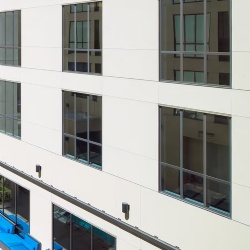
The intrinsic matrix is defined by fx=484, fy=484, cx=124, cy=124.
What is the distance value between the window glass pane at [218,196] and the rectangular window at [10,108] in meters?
9.56

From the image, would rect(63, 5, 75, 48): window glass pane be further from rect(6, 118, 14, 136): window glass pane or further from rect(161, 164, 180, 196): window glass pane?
rect(161, 164, 180, 196): window glass pane

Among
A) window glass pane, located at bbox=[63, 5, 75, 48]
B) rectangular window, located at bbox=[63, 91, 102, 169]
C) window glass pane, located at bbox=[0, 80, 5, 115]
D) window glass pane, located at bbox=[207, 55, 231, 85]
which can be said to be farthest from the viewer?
window glass pane, located at bbox=[0, 80, 5, 115]

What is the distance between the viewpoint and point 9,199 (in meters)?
19.7

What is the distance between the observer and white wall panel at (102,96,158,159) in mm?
12312

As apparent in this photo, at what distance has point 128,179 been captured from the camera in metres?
13.2

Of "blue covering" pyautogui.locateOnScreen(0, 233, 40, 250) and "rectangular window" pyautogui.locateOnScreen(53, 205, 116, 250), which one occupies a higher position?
"rectangular window" pyautogui.locateOnScreen(53, 205, 116, 250)

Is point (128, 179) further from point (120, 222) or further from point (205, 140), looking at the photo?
point (205, 140)

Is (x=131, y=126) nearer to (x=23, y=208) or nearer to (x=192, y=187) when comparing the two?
(x=192, y=187)

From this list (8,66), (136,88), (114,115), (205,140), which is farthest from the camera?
(8,66)

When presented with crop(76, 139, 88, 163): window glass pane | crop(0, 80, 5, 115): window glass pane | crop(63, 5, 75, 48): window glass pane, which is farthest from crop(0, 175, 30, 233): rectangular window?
crop(63, 5, 75, 48): window glass pane

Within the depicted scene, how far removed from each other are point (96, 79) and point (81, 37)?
151 cm

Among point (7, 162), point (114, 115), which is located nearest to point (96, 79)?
point (114, 115)

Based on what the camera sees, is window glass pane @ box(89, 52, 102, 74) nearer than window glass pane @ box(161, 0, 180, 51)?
No

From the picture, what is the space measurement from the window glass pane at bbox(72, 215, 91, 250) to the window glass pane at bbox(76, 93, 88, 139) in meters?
2.70
